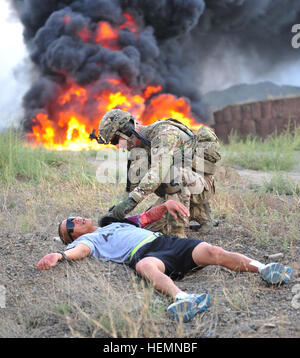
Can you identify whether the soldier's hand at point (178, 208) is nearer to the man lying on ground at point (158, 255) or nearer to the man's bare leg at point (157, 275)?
the man lying on ground at point (158, 255)

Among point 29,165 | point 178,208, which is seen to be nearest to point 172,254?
point 178,208

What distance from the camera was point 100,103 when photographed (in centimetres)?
2025

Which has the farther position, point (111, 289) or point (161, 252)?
point (161, 252)

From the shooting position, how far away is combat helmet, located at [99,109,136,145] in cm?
385

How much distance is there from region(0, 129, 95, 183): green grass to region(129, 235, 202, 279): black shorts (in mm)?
3384

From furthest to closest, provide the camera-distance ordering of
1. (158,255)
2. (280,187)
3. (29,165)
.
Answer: (29,165), (280,187), (158,255)

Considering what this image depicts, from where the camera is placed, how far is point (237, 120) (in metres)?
17.6

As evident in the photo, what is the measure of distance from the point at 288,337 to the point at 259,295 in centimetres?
58

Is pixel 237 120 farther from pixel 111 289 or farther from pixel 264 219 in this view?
pixel 111 289

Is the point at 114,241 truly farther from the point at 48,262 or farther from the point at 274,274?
the point at 274,274

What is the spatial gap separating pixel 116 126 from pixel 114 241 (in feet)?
4.05

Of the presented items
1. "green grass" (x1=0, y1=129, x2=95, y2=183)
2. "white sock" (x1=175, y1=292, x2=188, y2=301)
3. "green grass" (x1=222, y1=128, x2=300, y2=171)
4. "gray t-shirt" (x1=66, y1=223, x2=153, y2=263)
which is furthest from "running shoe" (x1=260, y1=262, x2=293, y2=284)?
"green grass" (x1=222, y1=128, x2=300, y2=171)

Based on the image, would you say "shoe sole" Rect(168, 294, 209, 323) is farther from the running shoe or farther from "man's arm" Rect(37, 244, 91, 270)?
"man's arm" Rect(37, 244, 91, 270)
